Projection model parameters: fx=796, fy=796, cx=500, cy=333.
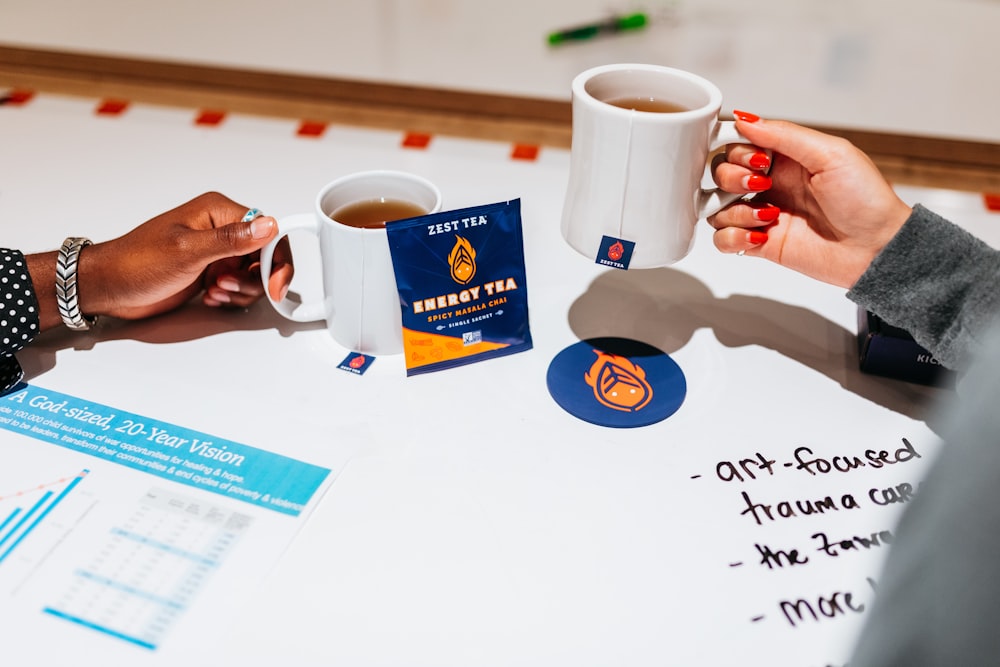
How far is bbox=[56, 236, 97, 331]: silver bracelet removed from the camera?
0.82m

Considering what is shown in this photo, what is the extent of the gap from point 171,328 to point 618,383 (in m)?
0.50

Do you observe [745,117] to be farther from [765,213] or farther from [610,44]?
[610,44]

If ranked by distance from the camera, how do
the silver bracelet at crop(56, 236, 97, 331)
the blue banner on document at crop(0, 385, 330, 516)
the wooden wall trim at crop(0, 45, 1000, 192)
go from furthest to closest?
the wooden wall trim at crop(0, 45, 1000, 192)
the silver bracelet at crop(56, 236, 97, 331)
the blue banner on document at crop(0, 385, 330, 516)

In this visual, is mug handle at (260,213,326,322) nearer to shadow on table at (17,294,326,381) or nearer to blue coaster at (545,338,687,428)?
shadow on table at (17,294,326,381)

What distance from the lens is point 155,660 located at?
0.58m

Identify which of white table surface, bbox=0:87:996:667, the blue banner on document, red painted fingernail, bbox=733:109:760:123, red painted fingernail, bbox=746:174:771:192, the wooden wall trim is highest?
red painted fingernail, bbox=733:109:760:123

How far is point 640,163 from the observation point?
70 cm

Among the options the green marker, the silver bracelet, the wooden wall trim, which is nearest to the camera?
the silver bracelet

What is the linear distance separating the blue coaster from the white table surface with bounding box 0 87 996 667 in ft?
0.05

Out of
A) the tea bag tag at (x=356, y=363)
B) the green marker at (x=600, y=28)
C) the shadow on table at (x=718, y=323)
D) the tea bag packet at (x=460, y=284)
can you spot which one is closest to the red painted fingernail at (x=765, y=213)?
the shadow on table at (x=718, y=323)

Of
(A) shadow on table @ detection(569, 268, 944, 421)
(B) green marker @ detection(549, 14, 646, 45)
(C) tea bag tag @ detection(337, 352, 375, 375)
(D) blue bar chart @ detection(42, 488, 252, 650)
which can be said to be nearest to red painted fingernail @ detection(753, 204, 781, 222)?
(A) shadow on table @ detection(569, 268, 944, 421)

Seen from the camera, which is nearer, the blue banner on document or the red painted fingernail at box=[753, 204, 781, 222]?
the blue banner on document

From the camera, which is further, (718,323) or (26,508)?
(718,323)

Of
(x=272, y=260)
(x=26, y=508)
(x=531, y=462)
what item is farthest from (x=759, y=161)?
(x=26, y=508)
